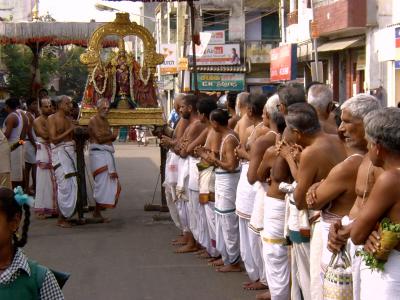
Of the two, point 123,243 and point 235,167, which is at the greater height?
point 235,167

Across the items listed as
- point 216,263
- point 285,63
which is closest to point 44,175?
point 216,263

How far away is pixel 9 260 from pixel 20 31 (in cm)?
1401

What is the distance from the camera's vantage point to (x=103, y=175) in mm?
11742

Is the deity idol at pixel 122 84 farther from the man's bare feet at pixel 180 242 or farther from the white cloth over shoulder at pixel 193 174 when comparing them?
the white cloth over shoulder at pixel 193 174

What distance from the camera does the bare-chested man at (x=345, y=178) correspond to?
4.93 meters

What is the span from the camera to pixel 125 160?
78.7 feet

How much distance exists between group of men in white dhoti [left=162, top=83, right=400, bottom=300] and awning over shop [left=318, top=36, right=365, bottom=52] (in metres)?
12.8

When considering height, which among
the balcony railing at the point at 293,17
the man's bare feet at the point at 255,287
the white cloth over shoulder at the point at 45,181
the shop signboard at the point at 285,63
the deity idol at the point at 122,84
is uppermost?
the balcony railing at the point at 293,17

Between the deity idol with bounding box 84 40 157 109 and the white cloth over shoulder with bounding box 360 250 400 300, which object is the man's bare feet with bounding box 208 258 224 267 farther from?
the white cloth over shoulder with bounding box 360 250 400 300

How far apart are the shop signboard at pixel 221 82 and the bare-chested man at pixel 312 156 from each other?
31.6 meters

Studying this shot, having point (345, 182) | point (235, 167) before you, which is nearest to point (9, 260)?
point (345, 182)

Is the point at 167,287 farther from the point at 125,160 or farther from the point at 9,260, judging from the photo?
the point at 125,160

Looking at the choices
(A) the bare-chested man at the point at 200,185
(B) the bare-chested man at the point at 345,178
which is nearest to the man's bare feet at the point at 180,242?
(A) the bare-chested man at the point at 200,185

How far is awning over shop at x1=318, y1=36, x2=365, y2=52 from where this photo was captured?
22.0 m
